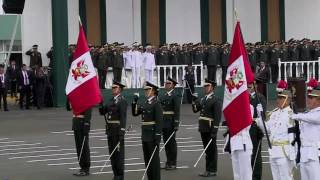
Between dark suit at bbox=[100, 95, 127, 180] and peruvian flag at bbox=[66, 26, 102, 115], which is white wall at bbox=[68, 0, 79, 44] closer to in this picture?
peruvian flag at bbox=[66, 26, 102, 115]

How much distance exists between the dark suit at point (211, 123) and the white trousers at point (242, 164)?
164 cm

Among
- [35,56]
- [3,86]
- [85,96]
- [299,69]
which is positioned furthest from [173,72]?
[85,96]

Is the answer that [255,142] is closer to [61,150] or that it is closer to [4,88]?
[61,150]

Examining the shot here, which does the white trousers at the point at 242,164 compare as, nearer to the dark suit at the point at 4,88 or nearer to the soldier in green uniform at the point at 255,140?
the soldier in green uniform at the point at 255,140

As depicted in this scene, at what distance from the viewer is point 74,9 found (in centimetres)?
3253

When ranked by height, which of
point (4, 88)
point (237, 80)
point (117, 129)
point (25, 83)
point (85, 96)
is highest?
point (237, 80)

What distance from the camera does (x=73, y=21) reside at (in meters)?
32.2

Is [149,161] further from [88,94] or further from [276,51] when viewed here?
[276,51]

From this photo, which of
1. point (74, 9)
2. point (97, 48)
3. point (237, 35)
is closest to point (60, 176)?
point (237, 35)

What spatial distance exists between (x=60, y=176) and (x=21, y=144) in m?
4.91

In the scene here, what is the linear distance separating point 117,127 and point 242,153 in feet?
8.35

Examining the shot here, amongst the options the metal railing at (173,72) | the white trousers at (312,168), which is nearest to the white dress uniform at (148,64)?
the metal railing at (173,72)

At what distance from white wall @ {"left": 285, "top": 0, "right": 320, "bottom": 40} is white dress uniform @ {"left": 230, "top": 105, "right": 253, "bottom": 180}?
80.9 feet

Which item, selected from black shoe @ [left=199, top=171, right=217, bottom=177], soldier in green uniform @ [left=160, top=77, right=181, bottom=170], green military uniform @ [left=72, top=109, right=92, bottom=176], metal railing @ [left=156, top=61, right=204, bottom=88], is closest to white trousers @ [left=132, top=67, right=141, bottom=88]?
metal railing @ [left=156, top=61, right=204, bottom=88]
